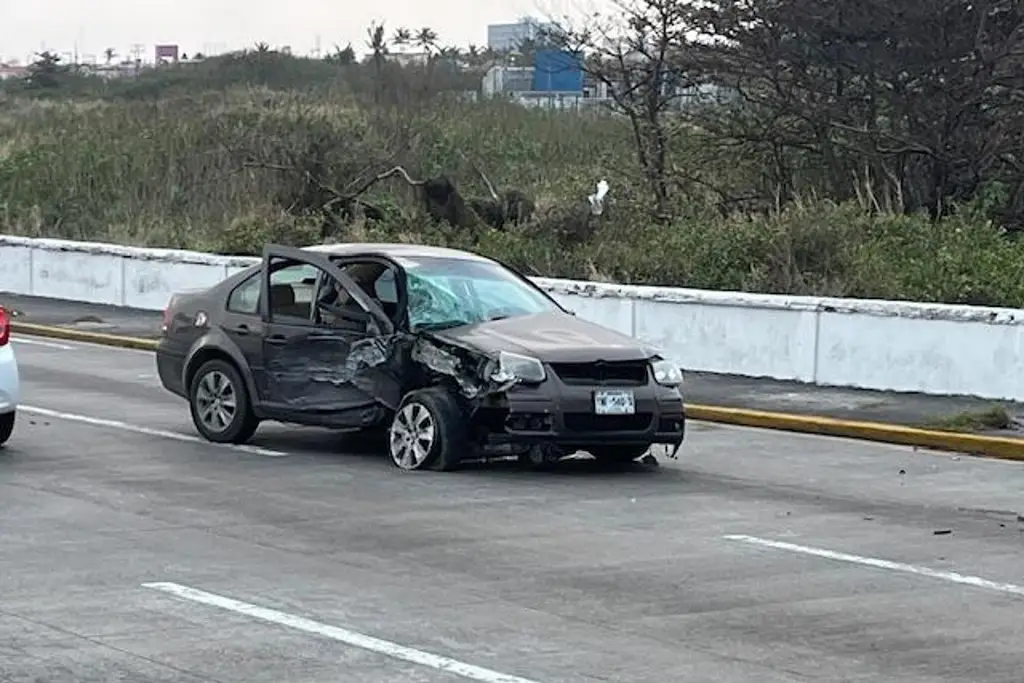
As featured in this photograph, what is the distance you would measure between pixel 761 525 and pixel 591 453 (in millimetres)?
2510

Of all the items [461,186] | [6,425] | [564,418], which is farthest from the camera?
[461,186]

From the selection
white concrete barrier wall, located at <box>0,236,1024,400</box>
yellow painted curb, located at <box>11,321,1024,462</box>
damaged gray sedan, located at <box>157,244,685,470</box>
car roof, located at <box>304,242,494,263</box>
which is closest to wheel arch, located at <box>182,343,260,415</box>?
damaged gray sedan, located at <box>157,244,685,470</box>

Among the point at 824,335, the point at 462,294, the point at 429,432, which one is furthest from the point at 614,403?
the point at 824,335

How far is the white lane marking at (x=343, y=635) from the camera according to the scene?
7.49 meters

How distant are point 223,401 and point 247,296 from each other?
0.79 metres

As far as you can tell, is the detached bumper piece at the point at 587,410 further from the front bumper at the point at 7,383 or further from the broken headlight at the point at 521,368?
the front bumper at the point at 7,383

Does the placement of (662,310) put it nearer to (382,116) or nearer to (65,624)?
(65,624)

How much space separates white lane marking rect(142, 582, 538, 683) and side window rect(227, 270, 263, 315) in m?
5.33

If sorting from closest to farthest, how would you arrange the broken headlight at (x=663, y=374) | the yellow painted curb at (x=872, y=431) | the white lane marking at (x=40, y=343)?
1. the broken headlight at (x=663, y=374)
2. the yellow painted curb at (x=872, y=431)
3. the white lane marking at (x=40, y=343)

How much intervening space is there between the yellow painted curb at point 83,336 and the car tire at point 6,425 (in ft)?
28.3

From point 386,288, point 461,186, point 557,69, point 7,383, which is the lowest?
point 7,383

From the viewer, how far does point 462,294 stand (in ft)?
45.2

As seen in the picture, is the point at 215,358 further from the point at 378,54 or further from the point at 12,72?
the point at 12,72

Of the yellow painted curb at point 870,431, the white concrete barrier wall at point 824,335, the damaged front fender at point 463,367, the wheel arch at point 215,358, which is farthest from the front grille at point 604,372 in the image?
the white concrete barrier wall at point 824,335
